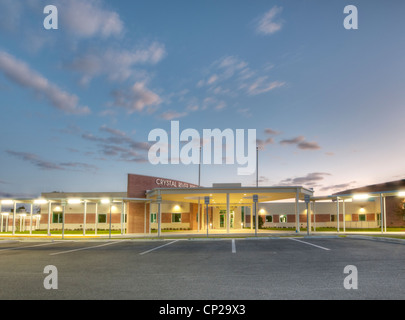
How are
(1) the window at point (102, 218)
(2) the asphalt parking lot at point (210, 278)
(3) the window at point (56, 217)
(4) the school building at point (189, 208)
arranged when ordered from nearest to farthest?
1. (2) the asphalt parking lot at point (210, 278)
2. (4) the school building at point (189, 208)
3. (1) the window at point (102, 218)
4. (3) the window at point (56, 217)

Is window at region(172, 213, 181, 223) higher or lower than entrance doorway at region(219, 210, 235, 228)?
higher

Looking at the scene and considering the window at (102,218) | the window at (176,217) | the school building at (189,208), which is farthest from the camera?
the window at (102,218)

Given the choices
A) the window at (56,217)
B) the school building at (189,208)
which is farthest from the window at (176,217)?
the window at (56,217)

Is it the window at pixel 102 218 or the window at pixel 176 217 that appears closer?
the window at pixel 176 217

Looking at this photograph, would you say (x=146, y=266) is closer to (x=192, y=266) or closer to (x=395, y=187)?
(x=192, y=266)

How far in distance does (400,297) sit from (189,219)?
38448 millimetres

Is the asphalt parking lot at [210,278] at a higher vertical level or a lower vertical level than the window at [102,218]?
higher

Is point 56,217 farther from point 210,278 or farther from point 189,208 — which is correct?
point 210,278

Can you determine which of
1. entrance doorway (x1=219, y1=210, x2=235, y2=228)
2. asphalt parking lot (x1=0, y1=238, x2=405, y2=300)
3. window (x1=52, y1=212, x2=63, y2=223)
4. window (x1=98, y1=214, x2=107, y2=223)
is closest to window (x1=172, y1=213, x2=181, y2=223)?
window (x1=98, y1=214, x2=107, y2=223)

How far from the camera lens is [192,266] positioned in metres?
10.7

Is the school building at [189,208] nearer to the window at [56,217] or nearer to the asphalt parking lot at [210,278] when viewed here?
the window at [56,217]

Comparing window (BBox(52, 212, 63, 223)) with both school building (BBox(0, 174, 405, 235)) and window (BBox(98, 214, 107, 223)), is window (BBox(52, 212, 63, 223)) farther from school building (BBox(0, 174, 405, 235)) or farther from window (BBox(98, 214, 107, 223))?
window (BBox(98, 214, 107, 223))

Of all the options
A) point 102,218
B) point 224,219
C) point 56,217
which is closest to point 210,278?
point 102,218
